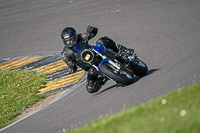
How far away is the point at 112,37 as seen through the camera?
13.1 metres

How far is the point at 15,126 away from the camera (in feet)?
27.7

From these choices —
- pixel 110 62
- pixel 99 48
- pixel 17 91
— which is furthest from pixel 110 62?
pixel 17 91

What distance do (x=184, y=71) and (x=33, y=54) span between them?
7.75 m

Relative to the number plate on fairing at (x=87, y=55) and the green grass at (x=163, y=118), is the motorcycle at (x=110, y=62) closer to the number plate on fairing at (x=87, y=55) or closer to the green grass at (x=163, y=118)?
the number plate on fairing at (x=87, y=55)

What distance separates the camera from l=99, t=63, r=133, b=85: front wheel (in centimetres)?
751

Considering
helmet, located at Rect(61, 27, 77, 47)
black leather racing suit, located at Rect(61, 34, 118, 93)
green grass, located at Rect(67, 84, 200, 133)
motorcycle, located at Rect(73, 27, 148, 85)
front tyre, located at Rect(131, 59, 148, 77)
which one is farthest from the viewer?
front tyre, located at Rect(131, 59, 148, 77)

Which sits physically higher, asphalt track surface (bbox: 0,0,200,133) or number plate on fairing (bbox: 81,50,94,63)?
number plate on fairing (bbox: 81,50,94,63)

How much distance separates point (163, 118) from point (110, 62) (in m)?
3.50

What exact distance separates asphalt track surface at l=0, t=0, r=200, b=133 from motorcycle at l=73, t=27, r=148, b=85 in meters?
0.26

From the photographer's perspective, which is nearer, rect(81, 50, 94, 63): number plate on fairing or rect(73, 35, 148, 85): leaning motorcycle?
rect(81, 50, 94, 63): number plate on fairing

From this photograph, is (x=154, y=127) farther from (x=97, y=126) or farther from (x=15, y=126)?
(x=15, y=126)

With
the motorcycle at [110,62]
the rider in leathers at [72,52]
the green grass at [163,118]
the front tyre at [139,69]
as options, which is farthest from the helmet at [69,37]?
the green grass at [163,118]

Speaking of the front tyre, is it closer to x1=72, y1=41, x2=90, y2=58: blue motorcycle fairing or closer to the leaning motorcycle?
the leaning motorcycle

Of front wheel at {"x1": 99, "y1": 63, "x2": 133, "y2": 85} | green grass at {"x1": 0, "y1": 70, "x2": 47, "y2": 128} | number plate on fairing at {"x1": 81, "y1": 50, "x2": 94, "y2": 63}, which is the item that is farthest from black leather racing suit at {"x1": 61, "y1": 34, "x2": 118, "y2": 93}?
green grass at {"x1": 0, "y1": 70, "x2": 47, "y2": 128}
